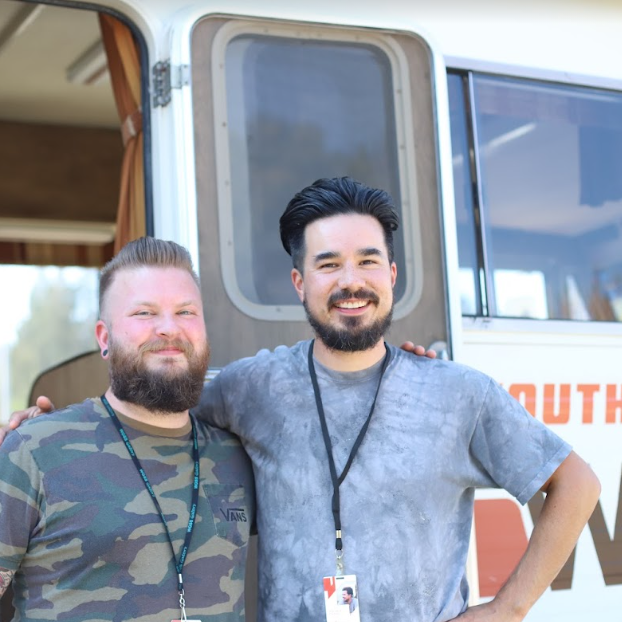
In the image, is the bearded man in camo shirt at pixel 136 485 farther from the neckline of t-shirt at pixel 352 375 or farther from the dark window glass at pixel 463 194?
the dark window glass at pixel 463 194

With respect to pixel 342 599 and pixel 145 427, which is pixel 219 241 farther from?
pixel 342 599

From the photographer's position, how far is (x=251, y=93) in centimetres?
284

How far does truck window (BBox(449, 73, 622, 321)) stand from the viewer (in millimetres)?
3141

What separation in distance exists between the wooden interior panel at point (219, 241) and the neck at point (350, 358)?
1.55 feet

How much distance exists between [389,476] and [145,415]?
55 centimetres

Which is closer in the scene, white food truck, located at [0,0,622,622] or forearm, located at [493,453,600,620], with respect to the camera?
forearm, located at [493,453,600,620]

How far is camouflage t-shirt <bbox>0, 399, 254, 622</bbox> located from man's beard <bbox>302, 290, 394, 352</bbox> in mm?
423

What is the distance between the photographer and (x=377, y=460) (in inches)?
82.9

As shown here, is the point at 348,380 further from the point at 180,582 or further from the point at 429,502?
the point at 180,582

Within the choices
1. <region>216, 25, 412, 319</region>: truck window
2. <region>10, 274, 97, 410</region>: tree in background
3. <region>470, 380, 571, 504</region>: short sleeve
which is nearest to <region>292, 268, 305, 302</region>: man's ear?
<region>216, 25, 412, 319</region>: truck window

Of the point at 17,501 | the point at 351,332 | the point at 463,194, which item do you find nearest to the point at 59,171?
the point at 463,194

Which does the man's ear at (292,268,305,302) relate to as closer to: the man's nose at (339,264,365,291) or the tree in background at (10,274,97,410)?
the man's nose at (339,264,365,291)

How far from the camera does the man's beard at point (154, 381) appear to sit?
207 centimetres

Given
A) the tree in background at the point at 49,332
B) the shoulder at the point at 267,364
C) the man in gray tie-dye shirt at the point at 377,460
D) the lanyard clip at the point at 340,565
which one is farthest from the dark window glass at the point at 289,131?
the tree in background at the point at 49,332
